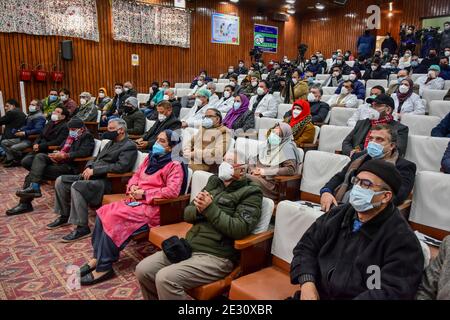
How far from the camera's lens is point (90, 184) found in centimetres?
324

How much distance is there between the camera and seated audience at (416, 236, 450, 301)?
133cm

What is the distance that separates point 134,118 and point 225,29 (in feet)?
25.4

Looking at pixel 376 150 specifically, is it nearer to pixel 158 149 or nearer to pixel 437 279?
pixel 437 279

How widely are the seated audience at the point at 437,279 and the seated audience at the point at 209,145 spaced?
234 cm

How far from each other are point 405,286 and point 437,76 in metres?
6.07

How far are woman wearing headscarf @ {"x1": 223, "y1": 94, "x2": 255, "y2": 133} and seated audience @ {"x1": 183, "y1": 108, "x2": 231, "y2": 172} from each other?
1.23 metres

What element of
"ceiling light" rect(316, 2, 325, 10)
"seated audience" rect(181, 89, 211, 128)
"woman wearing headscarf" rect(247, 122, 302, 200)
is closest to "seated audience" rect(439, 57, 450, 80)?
"seated audience" rect(181, 89, 211, 128)

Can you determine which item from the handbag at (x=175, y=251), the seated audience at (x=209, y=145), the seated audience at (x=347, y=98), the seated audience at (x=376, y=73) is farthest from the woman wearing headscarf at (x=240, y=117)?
the seated audience at (x=376, y=73)

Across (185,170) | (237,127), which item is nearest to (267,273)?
(185,170)

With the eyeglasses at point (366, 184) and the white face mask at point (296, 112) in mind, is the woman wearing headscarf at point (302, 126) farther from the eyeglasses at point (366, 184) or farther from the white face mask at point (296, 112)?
the eyeglasses at point (366, 184)

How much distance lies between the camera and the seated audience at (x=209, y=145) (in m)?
3.58

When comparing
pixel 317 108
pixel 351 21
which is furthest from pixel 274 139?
pixel 351 21

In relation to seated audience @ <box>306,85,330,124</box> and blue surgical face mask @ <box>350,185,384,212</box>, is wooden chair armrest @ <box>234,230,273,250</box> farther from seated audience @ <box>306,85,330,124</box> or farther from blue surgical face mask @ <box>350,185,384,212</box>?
seated audience @ <box>306,85,330,124</box>

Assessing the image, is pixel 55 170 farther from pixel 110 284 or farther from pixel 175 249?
pixel 175 249
